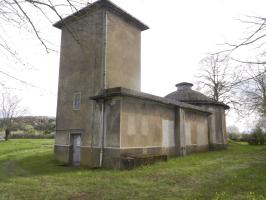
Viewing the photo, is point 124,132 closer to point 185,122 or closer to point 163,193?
point 163,193

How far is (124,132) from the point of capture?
13.9 meters

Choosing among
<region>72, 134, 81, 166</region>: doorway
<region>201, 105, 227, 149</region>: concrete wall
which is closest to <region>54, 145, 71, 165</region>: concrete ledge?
<region>72, 134, 81, 166</region>: doorway

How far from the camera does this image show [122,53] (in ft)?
56.4

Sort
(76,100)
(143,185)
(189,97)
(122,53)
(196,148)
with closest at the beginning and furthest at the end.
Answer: (143,185)
(76,100)
(122,53)
(196,148)
(189,97)

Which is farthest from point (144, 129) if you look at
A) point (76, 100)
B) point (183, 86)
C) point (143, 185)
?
point (183, 86)

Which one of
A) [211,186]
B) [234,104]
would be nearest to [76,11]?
[211,186]

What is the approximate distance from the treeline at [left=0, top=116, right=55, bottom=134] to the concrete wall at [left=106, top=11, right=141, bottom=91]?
116 feet

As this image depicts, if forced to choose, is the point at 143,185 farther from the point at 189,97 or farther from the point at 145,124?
the point at 189,97

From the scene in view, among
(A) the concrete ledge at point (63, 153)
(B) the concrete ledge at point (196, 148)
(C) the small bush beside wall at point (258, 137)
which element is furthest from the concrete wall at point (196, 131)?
(C) the small bush beside wall at point (258, 137)

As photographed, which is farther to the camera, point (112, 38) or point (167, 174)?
point (112, 38)

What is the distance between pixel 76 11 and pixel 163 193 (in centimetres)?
630

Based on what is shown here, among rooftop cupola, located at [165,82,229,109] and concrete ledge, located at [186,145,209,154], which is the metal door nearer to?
concrete ledge, located at [186,145,209,154]

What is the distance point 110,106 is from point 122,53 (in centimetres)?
472

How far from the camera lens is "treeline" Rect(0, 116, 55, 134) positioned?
49175mm
